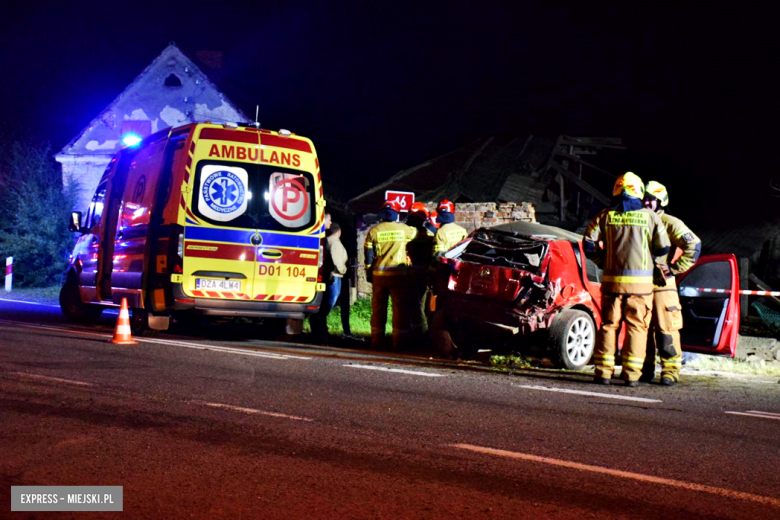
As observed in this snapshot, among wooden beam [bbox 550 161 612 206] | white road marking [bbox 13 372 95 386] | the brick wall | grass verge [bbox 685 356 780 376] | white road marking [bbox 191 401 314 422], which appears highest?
wooden beam [bbox 550 161 612 206]

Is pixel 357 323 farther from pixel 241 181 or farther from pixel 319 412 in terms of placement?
pixel 319 412

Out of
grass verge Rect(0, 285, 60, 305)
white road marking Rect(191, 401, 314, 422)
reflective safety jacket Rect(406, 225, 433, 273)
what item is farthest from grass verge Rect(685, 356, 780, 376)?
grass verge Rect(0, 285, 60, 305)

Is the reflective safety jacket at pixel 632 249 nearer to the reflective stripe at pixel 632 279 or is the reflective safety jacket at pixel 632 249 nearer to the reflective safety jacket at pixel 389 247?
the reflective stripe at pixel 632 279

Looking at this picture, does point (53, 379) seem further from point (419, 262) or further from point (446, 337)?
point (419, 262)

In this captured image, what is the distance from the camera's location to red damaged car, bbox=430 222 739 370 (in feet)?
33.3

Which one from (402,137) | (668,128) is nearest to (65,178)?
(402,137)

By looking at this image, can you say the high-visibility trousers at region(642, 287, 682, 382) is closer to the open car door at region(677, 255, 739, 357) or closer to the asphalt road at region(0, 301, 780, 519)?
the asphalt road at region(0, 301, 780, 519)

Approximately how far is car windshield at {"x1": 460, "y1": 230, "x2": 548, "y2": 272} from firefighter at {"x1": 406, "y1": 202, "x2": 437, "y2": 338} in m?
1.81

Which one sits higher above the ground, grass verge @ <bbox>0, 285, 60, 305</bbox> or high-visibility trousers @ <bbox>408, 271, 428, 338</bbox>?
high-visibility trousers @ <bbox>408, 271, 428, 338</bbox>

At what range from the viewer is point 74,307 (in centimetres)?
1597

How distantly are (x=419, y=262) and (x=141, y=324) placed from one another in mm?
3756

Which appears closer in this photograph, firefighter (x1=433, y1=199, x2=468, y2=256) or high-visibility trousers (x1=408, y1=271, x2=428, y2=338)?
firefighter (x1=433, y1=199, x2=468, y2=256)

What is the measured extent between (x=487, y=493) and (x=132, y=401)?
11.1 feet

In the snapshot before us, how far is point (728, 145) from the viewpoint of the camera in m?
25.3
